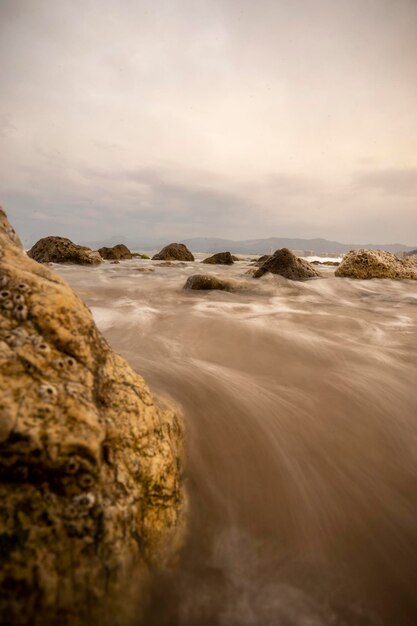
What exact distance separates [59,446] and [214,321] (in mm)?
3639

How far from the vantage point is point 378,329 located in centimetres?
479

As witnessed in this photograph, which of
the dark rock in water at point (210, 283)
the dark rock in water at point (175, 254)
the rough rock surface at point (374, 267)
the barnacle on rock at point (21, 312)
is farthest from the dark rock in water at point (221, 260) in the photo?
the barnacle on rock at point (21, 312)

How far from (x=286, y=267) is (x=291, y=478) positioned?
9.52 metres

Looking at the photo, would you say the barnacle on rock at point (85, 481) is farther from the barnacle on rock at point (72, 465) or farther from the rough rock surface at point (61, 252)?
the rough rock surface at point (61, 252)

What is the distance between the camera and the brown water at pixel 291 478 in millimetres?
1243

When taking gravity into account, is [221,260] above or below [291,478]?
above

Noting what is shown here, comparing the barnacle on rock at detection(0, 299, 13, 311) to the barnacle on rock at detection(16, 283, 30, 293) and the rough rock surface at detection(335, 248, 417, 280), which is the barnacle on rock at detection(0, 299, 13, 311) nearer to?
the barnacle on rock at detection(16, 283, 30, 293)

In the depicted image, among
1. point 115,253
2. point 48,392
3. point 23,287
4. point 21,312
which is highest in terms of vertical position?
point 115,253

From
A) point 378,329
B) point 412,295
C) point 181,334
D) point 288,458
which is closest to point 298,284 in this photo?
point 412,295

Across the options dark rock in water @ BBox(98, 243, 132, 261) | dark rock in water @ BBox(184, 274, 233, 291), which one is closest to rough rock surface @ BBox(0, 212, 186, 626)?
dark rock in water @ BBox(184, 274, 233, 291)

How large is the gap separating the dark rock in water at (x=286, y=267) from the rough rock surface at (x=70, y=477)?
30.9ft

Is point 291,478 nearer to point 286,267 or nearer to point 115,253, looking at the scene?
point 286,267

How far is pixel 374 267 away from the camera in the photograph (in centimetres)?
1154

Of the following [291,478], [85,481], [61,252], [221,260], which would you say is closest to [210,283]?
[291,478]
